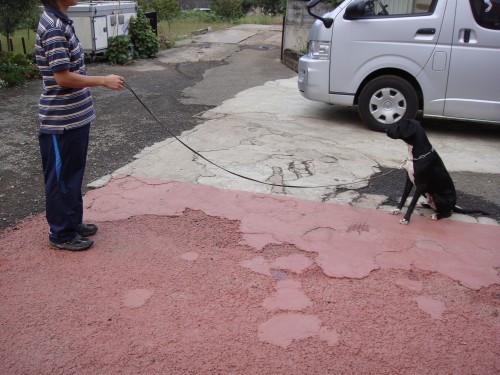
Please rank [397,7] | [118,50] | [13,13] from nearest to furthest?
[397,7] → [13,13] → [118,50]

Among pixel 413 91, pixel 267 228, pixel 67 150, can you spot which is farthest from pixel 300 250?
pixel 413 91

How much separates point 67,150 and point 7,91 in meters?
6.00

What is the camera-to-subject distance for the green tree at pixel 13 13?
31.4 feet

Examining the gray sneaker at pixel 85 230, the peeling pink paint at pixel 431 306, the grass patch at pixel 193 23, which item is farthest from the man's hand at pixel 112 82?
the grass patch at pixel 193 23

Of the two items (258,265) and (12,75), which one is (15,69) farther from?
(258,265)

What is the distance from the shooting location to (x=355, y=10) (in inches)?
255

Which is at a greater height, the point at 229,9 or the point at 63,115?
the point at 229,9

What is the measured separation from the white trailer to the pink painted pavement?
7384 mm

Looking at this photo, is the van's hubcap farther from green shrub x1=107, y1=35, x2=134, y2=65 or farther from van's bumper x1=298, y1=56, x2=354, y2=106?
green shrub x1=107, y1=35, x2=134, y2=65

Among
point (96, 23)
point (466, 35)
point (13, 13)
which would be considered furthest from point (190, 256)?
point (96, 23)

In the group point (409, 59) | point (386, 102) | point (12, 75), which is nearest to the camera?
point (409, 59)

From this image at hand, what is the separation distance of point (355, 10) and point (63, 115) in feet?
14.5

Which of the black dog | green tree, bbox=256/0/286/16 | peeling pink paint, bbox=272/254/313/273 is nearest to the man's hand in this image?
peeling pink paint, bbox=272/254/313/273

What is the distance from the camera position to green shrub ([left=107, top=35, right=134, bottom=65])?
11328 mm
